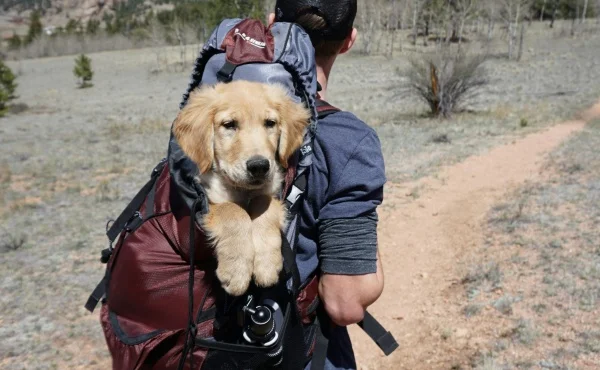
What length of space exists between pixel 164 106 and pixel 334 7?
27.0 meters

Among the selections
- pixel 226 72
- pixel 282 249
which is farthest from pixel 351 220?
pixel 226 72

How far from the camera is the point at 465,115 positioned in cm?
1836

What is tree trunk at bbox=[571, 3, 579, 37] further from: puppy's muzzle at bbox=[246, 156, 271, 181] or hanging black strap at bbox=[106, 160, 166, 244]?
hanging black strap at bbox=[106, 160, 166, 244]

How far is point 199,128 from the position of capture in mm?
1990

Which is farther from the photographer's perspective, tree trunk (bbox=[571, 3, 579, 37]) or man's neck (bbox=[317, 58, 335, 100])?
tree trunk (bbox=[571, 3, 579, 37])

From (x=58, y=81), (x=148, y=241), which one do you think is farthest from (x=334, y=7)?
(x=58, y=81)

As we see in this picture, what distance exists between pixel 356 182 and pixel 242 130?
A: 56 centimetres

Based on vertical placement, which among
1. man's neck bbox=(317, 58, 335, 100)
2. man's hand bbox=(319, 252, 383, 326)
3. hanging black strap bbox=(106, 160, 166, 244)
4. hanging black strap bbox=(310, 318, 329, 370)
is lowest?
hanging black strap bbox=(310, 318, 329, 370)

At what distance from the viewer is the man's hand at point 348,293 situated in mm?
1811

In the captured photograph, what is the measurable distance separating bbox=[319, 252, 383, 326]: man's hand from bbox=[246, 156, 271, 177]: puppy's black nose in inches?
17.0

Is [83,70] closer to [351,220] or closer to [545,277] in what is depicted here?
[545,277]

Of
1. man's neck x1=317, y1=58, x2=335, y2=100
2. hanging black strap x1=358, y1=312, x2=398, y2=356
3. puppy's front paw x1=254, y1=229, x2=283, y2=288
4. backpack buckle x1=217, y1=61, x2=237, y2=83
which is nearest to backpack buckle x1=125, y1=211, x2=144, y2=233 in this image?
puppy's front paw x1=254, y1=229, x2=283, y2=288

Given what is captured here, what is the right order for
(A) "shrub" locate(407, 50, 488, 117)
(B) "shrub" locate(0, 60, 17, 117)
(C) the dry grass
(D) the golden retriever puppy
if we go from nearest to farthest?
(D) the golden retriever puppy → (C) the dry grass → (A) "shrub" locate(407, 50, 488, 117) → (B) "shrub" locate(0, 60, 17, 117)

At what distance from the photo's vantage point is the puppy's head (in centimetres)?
190
